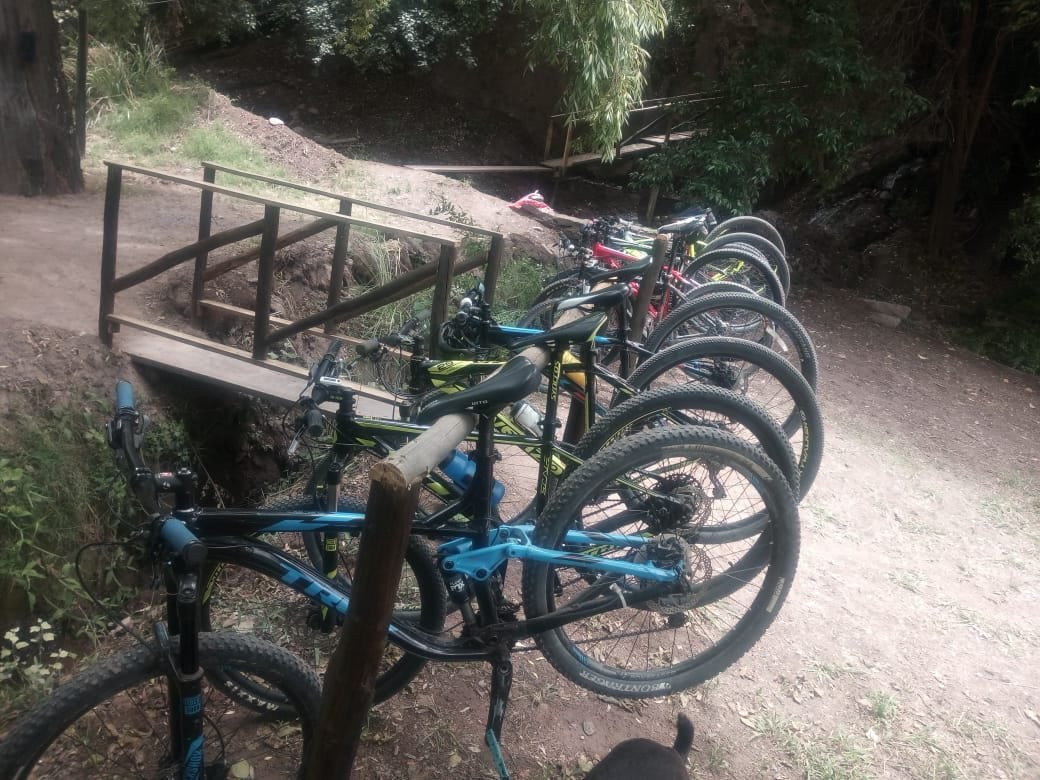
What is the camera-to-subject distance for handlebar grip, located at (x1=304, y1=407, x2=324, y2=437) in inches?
87.2

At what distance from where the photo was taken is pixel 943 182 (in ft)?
36.1

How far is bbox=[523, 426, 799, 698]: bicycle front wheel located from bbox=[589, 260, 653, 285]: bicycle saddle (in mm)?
1747

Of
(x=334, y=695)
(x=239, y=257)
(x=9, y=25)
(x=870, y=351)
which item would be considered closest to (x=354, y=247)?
(x=239, y=257)

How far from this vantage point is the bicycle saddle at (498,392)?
2074mm

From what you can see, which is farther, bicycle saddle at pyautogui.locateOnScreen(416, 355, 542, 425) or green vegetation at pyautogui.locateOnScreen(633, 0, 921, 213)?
green vegetation at pyautogui.locateOnScreen(633, 0, 921, 213)

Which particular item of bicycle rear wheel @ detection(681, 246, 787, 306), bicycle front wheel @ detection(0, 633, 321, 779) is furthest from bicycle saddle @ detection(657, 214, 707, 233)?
bicycle front wheel @ detection(0, 633, 321, 779)

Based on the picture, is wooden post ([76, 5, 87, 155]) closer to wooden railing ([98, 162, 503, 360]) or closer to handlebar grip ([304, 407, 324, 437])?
wooden railing ([98, 162, 503, 360])

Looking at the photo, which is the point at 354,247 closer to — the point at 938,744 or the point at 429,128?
the point at 938,744

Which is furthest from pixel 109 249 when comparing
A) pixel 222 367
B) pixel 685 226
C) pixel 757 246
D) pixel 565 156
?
pixel 565 156

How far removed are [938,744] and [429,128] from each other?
1463 centimetres

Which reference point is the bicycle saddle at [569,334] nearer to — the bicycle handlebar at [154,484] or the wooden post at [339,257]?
the bicycle handlebar at [154,484]

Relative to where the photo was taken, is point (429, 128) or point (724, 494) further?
point (429, 128)

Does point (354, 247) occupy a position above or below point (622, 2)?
below

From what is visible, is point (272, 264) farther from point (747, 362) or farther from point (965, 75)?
point (965, 75)
